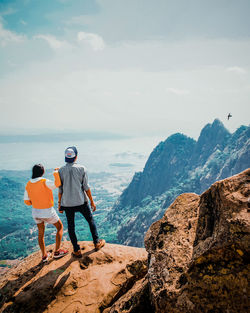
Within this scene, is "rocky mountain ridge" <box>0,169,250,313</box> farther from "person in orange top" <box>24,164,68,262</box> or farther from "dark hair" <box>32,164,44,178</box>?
"dark hair" <box>32,164,44,178</box>

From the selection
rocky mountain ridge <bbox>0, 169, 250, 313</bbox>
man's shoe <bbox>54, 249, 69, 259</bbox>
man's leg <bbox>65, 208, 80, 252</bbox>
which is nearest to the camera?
rocky mountain ridge <bbox>0, 169, 250, 313</bbox>

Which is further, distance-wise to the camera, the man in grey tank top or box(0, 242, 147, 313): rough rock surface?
the man in grey tank top

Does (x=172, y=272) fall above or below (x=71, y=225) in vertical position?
above

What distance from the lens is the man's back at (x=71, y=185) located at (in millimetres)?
8492

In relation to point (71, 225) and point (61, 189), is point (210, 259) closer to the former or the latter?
point (61, 189)

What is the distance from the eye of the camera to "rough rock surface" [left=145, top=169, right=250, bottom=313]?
152 inches

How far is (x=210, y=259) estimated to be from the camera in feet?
14.2

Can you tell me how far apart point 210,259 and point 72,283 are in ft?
19.7

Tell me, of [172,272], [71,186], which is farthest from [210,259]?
[71,186]

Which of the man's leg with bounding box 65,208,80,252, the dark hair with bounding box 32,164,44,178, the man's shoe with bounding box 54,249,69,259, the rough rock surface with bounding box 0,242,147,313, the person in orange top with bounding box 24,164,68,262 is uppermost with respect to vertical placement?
the dark hair with bounding box 32,164,44,178

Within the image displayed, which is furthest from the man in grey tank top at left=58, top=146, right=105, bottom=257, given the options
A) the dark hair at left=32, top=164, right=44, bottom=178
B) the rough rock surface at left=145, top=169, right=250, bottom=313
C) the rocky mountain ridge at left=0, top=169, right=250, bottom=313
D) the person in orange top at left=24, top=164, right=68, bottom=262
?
the rough rock surface at left=145, top=169, right=250, bottom=313

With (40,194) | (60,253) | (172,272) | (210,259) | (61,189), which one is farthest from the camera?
(60,253)

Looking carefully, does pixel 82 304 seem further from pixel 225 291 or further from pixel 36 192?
pixel 225 291

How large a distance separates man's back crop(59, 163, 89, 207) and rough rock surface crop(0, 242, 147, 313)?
116 inches
